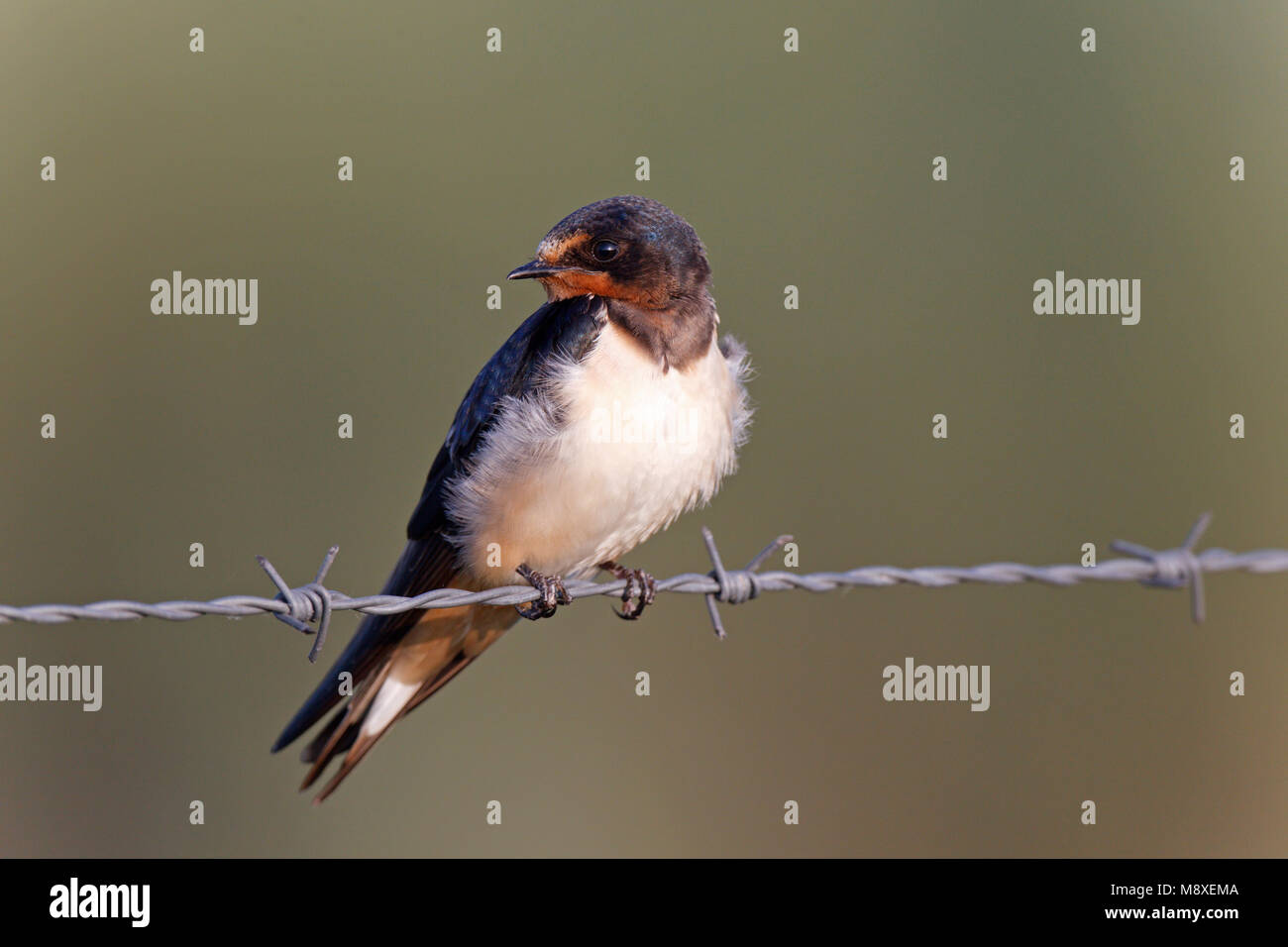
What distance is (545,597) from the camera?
377 centimetres

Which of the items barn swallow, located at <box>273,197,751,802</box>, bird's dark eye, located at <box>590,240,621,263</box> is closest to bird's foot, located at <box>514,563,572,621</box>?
barn swallow, located at <box>273,197,751,802</box>

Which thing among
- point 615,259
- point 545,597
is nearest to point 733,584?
point 545,597

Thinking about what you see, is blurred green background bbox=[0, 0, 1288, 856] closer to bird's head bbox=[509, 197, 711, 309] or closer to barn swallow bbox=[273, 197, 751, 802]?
barn swallow bbox=[273, 197, 751, 802]

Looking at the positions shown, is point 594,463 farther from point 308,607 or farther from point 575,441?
point 308,607

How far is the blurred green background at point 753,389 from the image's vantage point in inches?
271

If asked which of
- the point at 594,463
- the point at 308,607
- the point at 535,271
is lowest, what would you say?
the point at 308,607

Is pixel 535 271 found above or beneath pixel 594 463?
above

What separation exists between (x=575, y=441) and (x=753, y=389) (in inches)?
146

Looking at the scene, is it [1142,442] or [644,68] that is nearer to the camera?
[1142,442]

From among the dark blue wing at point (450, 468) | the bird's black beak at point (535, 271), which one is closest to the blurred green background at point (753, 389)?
the dark blue wing at point (450, 468)

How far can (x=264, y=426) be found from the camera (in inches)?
297

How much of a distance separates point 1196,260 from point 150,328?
703 centimetres

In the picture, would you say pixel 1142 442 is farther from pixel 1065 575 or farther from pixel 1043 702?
pixel 1065 575

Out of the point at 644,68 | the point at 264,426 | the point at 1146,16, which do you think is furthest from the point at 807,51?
the point at 264,426
